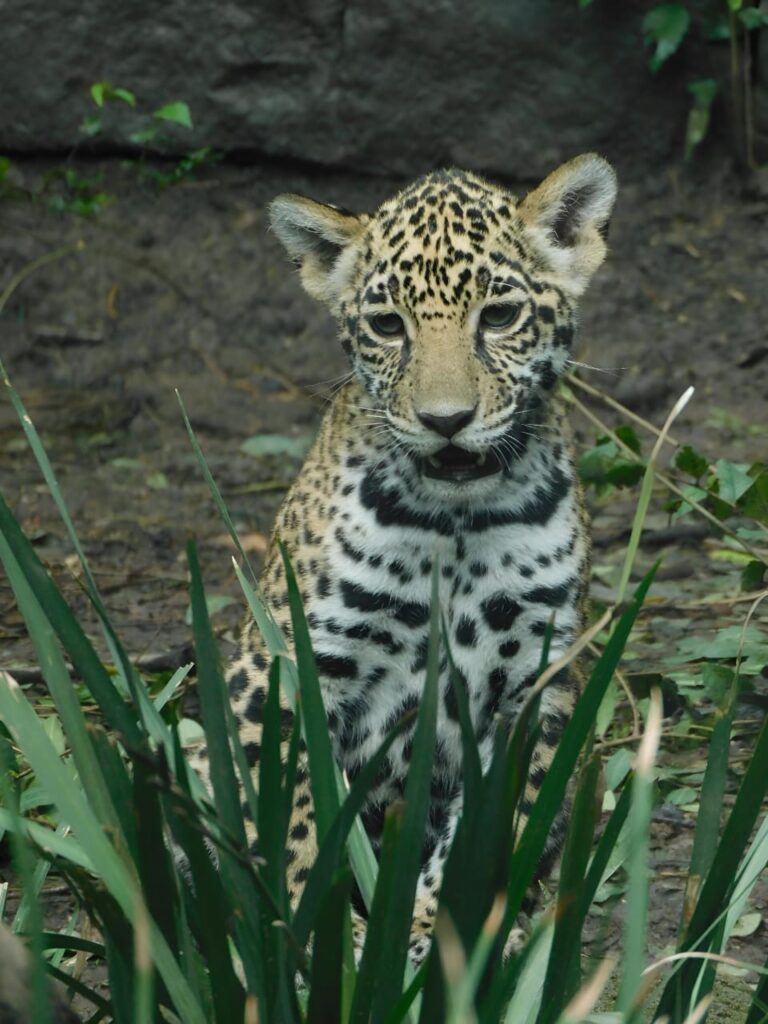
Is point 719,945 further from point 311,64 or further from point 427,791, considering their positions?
point 311,64

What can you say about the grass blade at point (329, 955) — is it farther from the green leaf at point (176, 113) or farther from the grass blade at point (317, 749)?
the green leaf at point (176, 113)

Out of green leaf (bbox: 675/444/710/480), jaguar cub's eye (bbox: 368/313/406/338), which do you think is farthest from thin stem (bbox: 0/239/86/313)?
jaguar cub's eye (bbox: 368/313/406/338)

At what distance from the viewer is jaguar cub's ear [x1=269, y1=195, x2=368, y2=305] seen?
447 centimetres

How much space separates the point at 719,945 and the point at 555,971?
0.34 meters

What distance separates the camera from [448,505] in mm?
4234

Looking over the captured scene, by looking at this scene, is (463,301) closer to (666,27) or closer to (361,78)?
(666,27)

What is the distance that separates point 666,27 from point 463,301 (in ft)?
17.3

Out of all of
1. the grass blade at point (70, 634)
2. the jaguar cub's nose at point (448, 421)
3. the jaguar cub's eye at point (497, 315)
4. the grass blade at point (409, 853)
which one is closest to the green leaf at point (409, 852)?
the grass blade at point (409, 853)

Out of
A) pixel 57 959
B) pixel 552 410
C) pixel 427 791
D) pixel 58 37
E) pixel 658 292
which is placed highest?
pixel 58 37

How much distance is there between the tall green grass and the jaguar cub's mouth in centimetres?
133

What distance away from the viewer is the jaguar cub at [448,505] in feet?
13.5

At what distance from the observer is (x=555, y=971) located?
265cm

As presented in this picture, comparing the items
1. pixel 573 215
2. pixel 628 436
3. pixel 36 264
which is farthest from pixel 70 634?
pixel 36 264

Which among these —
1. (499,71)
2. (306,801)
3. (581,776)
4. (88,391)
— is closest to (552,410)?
(306,801)
